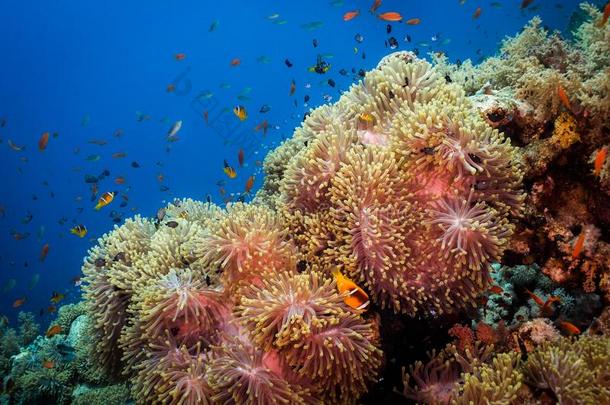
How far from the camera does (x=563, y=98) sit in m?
3.71

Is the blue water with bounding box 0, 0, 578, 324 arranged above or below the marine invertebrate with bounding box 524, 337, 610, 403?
above

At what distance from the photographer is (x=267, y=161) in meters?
5.66

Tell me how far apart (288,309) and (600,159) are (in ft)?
9.88

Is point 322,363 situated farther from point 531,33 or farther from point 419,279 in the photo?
point 531,33

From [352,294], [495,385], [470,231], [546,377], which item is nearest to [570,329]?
[546,377]

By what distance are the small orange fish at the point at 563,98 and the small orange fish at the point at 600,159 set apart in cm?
54

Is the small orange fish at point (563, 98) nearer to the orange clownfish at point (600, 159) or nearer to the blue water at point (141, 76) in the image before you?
the orange clownfish at point (600, 159)

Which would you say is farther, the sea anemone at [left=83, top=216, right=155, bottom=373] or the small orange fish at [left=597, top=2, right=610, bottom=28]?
the small orange fish at [left=597, top=2, right=610, bottom=28]

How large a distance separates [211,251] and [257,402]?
133 centimetres

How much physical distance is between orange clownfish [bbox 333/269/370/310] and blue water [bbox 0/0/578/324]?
49024 mm

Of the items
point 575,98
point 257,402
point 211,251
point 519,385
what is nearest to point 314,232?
point 211,251

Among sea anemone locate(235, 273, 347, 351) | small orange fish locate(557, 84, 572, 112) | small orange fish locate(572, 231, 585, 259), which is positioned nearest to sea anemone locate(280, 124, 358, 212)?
sea anemone locate(235, 273, 347, 351)

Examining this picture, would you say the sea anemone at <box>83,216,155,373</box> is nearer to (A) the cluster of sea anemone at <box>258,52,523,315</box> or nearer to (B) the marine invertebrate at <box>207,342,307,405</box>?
(B) the marine invertebrate at <box>207,342,307,405</box>

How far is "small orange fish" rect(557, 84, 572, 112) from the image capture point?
370 centimetres
